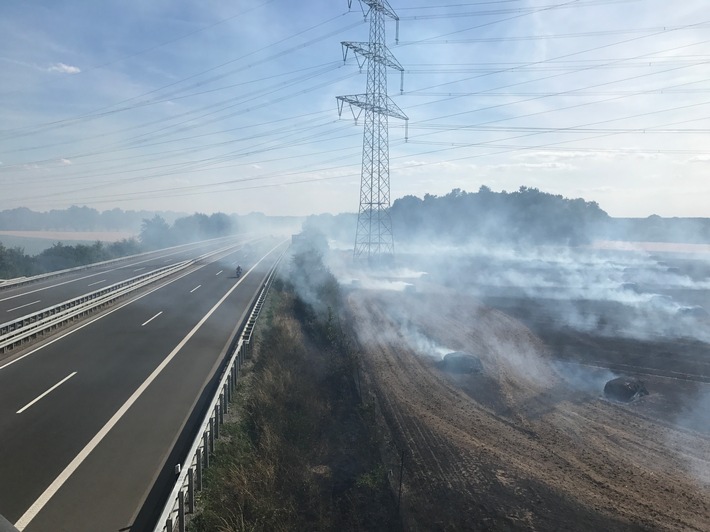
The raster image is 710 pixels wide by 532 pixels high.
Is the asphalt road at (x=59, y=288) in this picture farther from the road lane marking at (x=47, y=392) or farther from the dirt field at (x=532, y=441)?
the dirt field at (x=532, y=441)

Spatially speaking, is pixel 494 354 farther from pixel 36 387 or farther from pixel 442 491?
pixel 36 387

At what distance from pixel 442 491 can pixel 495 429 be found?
5.32 metres

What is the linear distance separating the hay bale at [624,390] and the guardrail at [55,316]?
25961 mm

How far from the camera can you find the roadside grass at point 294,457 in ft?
31.2

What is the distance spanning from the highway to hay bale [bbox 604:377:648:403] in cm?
1822

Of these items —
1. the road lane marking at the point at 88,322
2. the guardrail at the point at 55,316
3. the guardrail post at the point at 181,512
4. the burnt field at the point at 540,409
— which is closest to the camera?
the guardrail post at the point at 181,512

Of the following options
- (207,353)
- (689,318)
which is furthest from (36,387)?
(689,318)

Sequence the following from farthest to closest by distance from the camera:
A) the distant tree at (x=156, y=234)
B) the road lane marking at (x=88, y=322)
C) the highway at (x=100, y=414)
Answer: the distant tree at (x=156, y=234) < the road lane marking at (x=88, y=322) < the highway at (x=100, y=414)

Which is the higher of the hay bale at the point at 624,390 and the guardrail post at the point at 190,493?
the guardrail post at the point at 190,493

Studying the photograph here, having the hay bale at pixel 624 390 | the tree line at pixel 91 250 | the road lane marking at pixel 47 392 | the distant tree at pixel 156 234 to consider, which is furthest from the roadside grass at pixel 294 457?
the distant tree at pixel 156 234

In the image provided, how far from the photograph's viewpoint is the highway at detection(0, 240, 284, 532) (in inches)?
331

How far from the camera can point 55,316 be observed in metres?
21.1

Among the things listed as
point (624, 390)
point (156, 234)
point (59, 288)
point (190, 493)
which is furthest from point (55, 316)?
point (156, 234)

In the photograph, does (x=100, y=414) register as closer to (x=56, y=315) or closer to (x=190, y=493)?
(x=190, y=493)
